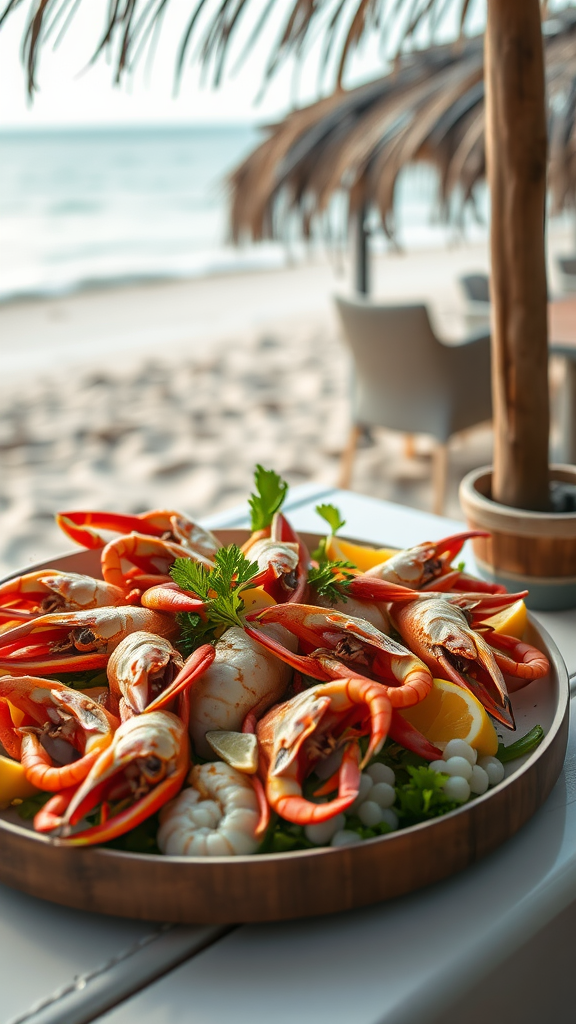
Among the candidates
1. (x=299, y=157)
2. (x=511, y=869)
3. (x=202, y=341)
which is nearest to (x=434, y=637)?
(x=511, y=869)

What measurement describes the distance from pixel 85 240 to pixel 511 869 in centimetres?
1221

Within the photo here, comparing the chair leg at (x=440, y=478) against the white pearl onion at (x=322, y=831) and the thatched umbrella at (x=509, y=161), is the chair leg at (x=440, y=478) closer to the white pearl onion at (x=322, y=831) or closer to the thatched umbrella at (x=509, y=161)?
the thatched umbrella at (x=509, y=161)

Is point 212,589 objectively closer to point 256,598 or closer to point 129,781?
point 256,598

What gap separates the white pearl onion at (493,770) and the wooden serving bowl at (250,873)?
0.9 inches

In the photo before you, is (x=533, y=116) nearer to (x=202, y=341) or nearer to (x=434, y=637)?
(x=434, y=637)

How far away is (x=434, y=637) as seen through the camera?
0.68 meters

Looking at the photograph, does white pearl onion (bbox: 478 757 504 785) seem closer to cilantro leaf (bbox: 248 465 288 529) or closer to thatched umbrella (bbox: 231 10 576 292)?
cilantro leaf (bbox: 248 465 288 529)

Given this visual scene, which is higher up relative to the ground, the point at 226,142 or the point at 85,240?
the point at 226,142

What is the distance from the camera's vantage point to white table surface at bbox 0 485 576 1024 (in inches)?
20.1

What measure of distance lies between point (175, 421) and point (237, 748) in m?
3.31

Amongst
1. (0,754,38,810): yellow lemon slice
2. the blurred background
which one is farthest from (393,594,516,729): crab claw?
the blurred background

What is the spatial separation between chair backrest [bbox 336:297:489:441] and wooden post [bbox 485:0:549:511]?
163 cm

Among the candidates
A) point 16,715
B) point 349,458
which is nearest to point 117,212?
point 349,458

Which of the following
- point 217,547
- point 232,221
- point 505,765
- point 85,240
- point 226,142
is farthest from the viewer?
point 226,142
